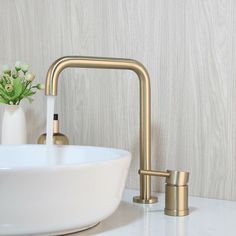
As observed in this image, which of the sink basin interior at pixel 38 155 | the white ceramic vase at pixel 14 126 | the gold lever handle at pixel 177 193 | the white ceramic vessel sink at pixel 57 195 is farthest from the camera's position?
the white ceramic vase at pixel 14 126

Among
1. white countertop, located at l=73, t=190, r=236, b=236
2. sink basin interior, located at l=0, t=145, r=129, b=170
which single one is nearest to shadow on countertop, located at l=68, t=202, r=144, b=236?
white countertop, located at l=73, t=190, r=236, b=236

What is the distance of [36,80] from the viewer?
5.00 ft

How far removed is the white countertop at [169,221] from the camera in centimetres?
93

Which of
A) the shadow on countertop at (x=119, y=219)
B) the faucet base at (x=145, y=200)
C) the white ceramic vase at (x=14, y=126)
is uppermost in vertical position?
the white ceramic vase at (x=14, y=126)

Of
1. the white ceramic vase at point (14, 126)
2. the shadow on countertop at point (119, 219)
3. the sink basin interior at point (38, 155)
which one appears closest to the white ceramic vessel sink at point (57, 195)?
the shadow on countertop at point (119, 219)

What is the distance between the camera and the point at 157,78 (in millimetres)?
1288

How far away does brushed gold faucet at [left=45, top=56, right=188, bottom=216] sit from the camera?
1022 millimetres

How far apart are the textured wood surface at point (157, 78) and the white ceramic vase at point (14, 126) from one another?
95 mm

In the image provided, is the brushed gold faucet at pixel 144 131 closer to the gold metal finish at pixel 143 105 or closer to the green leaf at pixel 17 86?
the gold metal finish at pixel 143 105

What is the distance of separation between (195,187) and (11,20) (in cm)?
77

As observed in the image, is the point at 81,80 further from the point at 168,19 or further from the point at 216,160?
the point at 216,160

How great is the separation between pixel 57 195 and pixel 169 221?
0.92ft

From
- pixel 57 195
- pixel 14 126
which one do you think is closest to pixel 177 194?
pixel 57 195

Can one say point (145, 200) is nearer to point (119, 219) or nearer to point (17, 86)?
point (119, 219)
